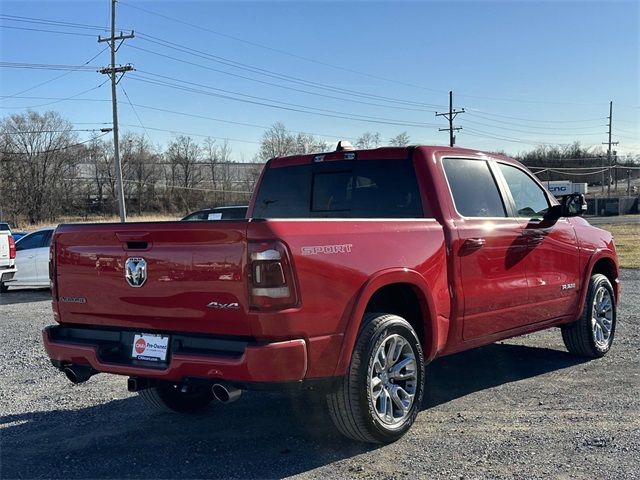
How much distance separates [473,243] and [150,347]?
2.53 metres

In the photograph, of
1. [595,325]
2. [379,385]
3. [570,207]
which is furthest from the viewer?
[595,325]

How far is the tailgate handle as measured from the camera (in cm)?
380

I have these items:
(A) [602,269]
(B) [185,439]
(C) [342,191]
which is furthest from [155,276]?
(A) [602,269]

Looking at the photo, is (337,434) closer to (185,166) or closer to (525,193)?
(525,193)

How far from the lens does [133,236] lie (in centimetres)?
385

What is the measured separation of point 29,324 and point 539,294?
7449 millimetres

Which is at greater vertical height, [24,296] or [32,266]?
[32,266]

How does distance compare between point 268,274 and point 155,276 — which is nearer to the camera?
point 268,274

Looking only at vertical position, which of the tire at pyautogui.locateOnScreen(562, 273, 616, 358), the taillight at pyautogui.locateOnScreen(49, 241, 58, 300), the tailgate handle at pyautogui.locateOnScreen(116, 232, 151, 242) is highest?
the tailgate handle at pyautogui.locateOnScreen(116, 232, 151, 242)

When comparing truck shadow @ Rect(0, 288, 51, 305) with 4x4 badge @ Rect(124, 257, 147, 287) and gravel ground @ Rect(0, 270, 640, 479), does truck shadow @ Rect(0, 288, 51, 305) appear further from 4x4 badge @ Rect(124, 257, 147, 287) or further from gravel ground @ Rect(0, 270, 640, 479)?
4x4 badge @ Rect(124, 257, 147, 287)

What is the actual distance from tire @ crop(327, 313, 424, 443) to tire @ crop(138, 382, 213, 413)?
1437 mm

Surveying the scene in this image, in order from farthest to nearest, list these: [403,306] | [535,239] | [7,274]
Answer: [7,274] → [535,239] → [403,306]

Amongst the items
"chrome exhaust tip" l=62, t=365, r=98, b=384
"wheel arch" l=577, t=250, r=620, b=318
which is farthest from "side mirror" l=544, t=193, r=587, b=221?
"chrome exhaust tip" l=62, t=365, r=98, b=384

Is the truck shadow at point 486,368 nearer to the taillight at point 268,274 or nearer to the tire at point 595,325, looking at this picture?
the tire at point 595,325
